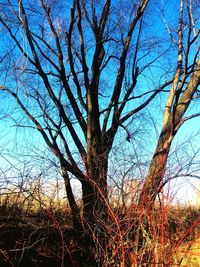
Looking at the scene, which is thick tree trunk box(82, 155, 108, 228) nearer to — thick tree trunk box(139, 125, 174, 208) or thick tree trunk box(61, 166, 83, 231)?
thick tree trunk box(61, 166, 83, 231)

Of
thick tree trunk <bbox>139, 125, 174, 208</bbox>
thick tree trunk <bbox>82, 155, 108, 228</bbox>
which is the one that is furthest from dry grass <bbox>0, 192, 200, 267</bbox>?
thick tree trunk <bbox>139, 125, 174, 208</bbox>

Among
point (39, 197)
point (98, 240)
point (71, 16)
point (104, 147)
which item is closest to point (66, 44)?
point (71, 16)

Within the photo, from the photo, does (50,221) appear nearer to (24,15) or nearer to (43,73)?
(43,73)

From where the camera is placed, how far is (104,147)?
24.4ft

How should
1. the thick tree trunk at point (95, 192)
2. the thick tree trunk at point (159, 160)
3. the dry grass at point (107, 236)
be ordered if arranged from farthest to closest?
the thick tree trunk at point (159, 160) → the thick tree trunk at point (95, 192) → the dry grass at point (107, 236)

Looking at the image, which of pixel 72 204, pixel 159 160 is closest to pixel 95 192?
pixel 72 204

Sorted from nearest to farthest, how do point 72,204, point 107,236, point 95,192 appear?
1. point 107,236
2. point 95,192
3. point 72,204

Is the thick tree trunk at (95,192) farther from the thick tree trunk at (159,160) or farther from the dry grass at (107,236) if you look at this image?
the thick tree trunk at (159,160)

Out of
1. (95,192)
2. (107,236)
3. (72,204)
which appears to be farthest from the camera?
(72,204)


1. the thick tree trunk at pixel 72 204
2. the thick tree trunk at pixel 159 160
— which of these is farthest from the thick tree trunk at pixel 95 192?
the thick tree trunk at pixel 159 160

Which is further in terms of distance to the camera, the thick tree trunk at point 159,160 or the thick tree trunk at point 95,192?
the thick tree trunk at point 159,160

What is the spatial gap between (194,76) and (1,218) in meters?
4.87

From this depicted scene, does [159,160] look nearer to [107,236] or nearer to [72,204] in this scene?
[72,204]

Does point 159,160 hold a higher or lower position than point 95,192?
higher
